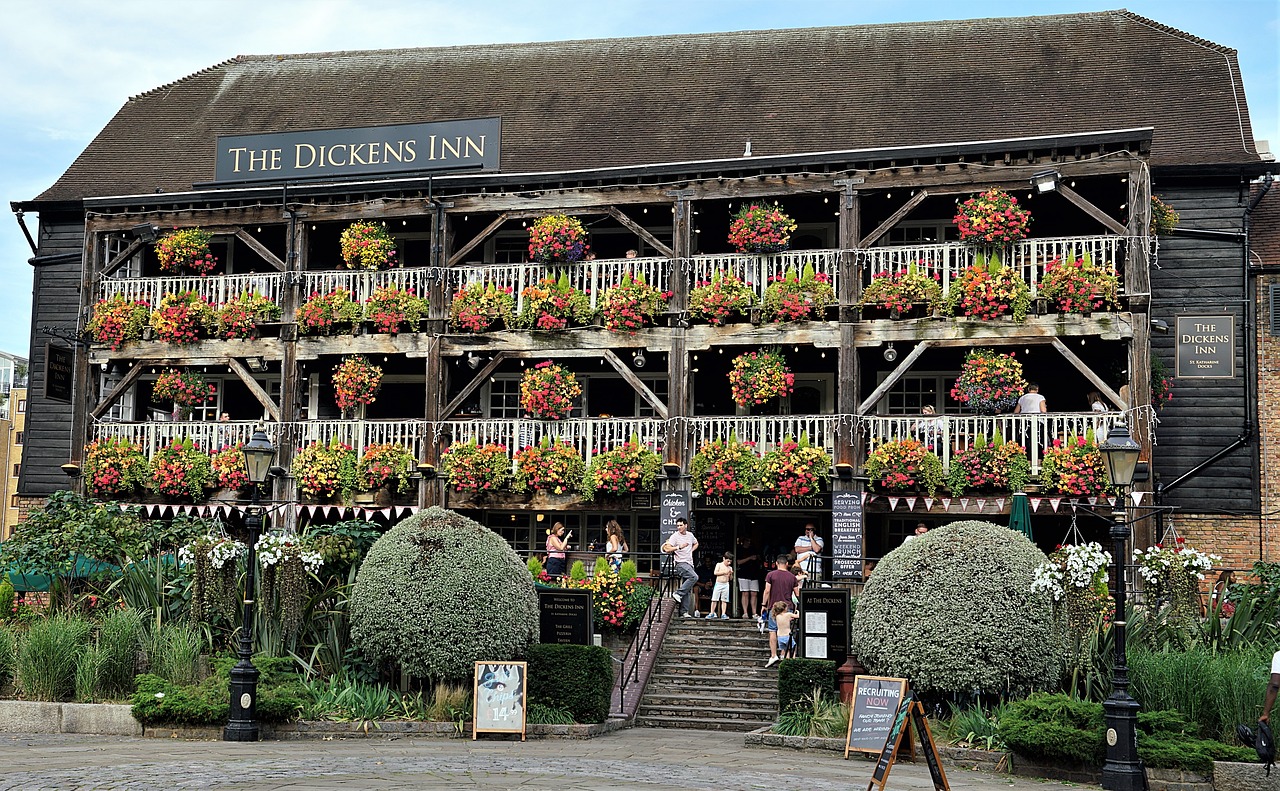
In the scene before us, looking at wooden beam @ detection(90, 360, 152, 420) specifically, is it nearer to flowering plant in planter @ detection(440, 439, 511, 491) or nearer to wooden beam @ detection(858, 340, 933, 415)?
flowering plant in planter @ detection(440, 439, 511, 491)

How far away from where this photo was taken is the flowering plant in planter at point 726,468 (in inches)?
824

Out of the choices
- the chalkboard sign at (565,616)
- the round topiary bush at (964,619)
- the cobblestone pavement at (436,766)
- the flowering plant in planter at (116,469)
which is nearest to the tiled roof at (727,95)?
the flowering plant in planter at (116,469)

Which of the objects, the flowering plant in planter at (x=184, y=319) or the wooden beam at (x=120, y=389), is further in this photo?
the wooden beam at (x=120, y=389)

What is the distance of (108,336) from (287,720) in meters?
12.3

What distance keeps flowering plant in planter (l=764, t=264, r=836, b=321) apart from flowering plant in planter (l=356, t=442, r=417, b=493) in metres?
6.50

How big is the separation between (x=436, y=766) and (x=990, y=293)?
12.4 m

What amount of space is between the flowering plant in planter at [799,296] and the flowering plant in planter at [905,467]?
2551 millimetres

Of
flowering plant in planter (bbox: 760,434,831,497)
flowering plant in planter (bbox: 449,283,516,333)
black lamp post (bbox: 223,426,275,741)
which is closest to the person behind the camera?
black lamp post (bbox: 223,426,275,741)

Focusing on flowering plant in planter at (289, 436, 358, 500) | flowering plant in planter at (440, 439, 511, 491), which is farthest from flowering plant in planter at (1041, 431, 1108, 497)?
flowering plant in planter at (289, 436, 358, 500)

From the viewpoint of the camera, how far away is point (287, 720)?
47.3 feet

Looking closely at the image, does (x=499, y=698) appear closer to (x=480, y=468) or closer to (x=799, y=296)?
(x=480, y=468)

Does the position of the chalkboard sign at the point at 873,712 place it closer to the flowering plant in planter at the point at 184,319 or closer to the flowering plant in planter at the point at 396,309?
the flowering plant in planter at the point at 396,309

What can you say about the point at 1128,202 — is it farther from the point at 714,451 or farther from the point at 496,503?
the point at 496,503

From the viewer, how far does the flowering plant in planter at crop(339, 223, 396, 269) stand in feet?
77.4
